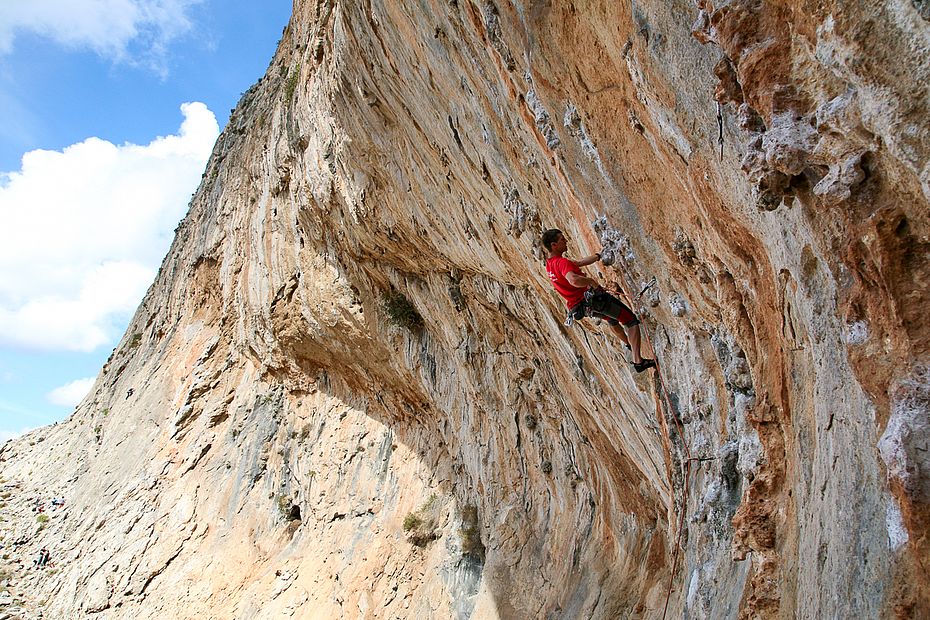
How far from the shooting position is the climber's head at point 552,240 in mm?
6297

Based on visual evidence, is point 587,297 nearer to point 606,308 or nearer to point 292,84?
point 606,308

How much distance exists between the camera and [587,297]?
240 inches

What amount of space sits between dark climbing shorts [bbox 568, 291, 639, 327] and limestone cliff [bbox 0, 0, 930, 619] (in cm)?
22

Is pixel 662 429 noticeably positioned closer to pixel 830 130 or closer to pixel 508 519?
pixel 830 130

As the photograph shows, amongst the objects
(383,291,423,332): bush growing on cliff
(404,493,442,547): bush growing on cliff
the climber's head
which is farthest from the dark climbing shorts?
(404,493,442,547): bush growing on cliff

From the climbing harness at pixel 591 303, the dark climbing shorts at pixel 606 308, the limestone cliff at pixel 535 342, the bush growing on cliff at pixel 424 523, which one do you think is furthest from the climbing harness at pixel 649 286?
the bush growing on cliff at pixel 424 523

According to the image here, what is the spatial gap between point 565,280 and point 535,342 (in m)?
3.74

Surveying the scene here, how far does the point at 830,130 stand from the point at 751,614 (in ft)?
9.75

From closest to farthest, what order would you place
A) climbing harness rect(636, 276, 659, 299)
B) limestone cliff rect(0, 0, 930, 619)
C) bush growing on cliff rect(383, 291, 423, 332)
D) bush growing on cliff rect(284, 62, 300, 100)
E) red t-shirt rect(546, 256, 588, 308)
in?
1. limestone cliff rect(0, 0, 930, 619)
2. climbing harness rect(636, 276, 659, 299)
3. red t-shirt rect(546, 256, 588, 308)
4. bush growing on cliff rect(383, 291, 423, 332)
5. bush growing on cliff rect(284, 62, 300, 100)

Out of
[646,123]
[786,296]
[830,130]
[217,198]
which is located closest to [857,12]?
[830,130]

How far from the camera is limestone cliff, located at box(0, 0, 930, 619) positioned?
114 inches

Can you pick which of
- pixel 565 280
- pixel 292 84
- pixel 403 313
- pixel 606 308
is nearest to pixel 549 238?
pixel 565 280

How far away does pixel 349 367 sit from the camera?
603 inches

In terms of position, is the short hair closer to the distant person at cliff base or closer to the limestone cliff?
the distant person at cliff base
